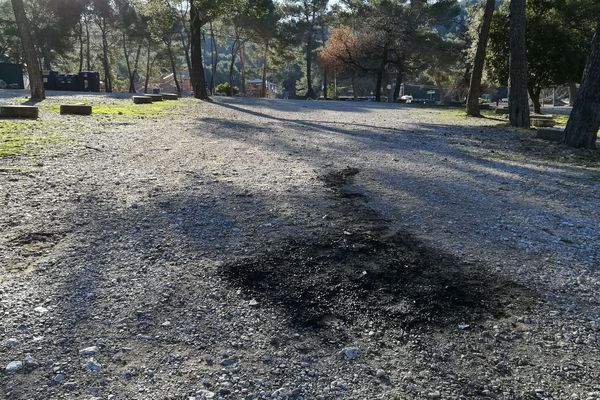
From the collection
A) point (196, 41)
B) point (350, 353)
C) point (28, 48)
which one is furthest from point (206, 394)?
point (196, 41)

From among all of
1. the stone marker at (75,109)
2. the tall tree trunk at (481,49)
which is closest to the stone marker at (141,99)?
the stone marker at (75,109)

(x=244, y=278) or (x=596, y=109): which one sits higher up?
(x=596, y=109)

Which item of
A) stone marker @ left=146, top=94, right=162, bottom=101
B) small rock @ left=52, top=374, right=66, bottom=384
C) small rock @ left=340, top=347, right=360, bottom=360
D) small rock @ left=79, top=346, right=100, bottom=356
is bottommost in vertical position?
small rock @ left=340, top=347, right=360, bottom=360

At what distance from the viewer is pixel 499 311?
9.11ft

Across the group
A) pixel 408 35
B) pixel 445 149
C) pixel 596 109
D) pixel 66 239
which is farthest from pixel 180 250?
pixel 408 35

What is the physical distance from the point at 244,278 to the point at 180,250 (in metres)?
0.63

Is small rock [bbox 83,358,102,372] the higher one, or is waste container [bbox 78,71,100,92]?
waste container [bbox 78,71,100,92]

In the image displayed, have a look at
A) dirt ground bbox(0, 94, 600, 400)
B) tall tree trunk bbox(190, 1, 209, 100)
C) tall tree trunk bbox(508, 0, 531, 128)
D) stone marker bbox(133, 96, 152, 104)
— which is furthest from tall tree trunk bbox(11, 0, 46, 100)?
tall tree trunk bbox(508, 0, 531, 128)

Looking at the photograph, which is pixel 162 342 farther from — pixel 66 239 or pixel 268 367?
pixel 66 239

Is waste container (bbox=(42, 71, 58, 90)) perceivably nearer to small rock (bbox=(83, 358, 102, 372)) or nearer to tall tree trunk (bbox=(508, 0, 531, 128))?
tall tree trunk (bbox=(508, 0, 531, 128))

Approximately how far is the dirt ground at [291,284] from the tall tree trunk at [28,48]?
10754mm

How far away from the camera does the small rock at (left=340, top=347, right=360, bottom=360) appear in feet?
7.62

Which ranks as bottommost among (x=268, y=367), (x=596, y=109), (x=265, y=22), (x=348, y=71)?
(x=268, y=367)

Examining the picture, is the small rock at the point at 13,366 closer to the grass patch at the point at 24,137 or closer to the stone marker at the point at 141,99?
the grass patch at the point at 24,137
